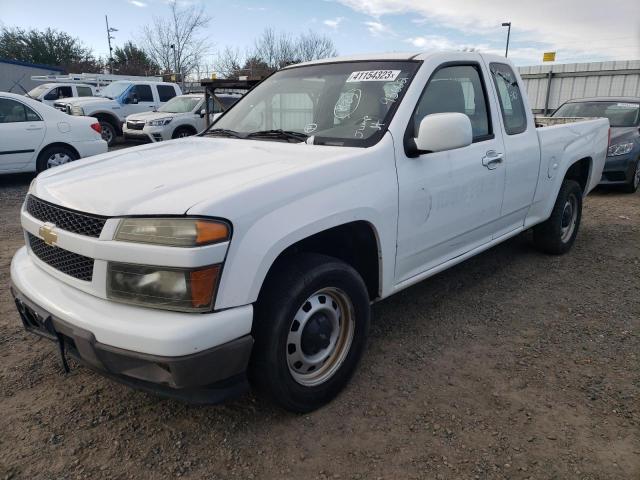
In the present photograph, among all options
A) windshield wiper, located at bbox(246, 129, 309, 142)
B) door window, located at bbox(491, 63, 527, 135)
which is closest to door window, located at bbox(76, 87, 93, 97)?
windshield wiper, located at bbox(246, 129, 309, 142)

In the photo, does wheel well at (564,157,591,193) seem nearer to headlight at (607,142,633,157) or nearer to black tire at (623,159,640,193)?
headlight at (607,142,633,157)

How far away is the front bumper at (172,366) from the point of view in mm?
1952

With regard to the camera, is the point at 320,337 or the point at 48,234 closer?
the point at 48,234

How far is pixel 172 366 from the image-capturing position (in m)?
1.93

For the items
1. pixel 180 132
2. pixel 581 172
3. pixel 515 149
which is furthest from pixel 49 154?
pixel 581 172

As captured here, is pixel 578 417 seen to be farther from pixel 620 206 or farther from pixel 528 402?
pixel 620 206

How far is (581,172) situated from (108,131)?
1351cm

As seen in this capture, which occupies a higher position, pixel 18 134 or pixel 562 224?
Answer: pixel 18 134

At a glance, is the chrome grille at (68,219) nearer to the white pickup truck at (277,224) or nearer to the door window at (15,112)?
the white pickup truck at (277,224)

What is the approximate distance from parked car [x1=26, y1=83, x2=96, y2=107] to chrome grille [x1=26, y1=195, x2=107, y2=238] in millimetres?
15435

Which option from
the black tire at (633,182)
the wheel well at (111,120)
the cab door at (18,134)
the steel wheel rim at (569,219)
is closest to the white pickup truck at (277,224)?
the steel wheel rim at (569,219)

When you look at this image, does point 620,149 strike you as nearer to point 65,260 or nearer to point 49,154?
point 65,260

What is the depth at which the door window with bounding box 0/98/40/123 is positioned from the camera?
8047 millimetres

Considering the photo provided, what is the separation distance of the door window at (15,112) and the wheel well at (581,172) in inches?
325
